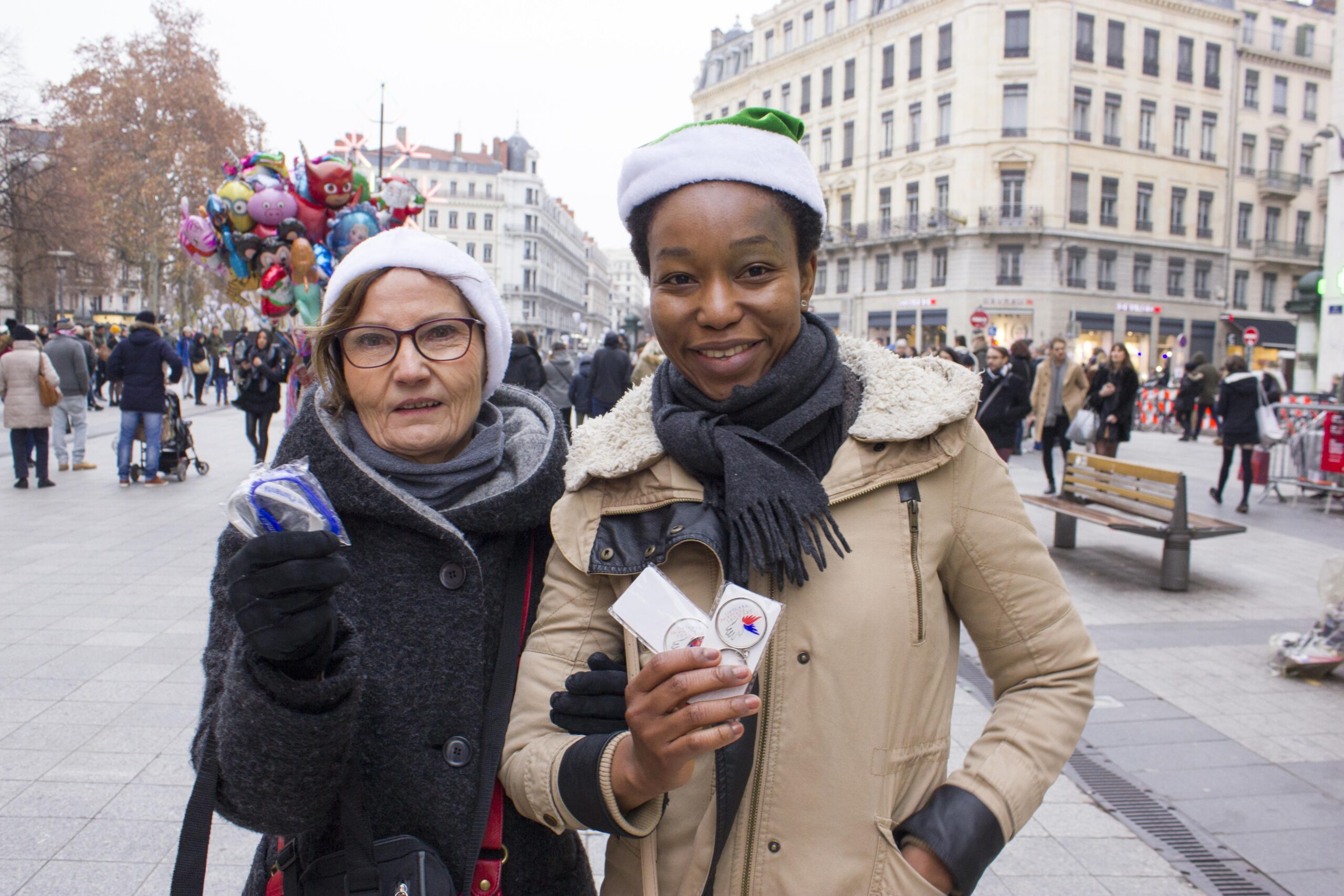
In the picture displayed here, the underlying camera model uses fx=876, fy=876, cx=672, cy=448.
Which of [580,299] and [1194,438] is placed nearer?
[1194,438]

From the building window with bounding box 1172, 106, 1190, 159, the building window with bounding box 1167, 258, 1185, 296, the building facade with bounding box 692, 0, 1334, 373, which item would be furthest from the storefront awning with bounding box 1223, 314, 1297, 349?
the building window with bounding box 1172, 106, 1190, 159

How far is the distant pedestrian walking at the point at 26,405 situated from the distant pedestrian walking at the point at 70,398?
3.86ft

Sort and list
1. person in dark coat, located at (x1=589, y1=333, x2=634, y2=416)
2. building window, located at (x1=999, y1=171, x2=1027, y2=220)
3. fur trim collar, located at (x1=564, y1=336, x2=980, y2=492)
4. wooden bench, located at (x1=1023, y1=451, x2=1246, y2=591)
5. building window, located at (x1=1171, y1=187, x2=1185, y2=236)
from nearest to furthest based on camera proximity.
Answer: fur trim collar, located at (x1=564, y1=336, x2=980, y2=492) → wooden bench, located at (x1=1023, y1=451, x2=1246, y2=591) → person in dark coat, located at (x1=589, y1=333, x2=634, y2=416) → building window, located at (x1=999, y1=171, x2=1027, y2=220) → building window, located at (x1=1171, y1=187, x2=1185, y2=236)

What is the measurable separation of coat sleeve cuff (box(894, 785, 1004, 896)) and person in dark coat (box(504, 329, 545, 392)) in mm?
9638

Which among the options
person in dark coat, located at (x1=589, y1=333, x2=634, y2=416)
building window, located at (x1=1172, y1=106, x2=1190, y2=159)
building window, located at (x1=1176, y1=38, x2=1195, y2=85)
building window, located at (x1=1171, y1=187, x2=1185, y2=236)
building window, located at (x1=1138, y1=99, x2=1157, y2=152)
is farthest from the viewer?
building window, located at (x1=1171, y1=187, x2=1185, y2=236)

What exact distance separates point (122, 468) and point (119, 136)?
32.5 metres

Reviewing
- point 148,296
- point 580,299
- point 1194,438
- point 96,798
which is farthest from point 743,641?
point 580,299

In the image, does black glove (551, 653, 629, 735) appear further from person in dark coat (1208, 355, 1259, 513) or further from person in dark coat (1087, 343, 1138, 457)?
person in dark coat (1087, 343, 1138, 457)

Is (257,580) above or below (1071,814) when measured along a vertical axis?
above

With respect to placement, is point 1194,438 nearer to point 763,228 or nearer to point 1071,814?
point 1071,814

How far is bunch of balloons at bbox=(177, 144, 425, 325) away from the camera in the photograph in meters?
6.85

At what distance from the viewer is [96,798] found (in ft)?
11.6

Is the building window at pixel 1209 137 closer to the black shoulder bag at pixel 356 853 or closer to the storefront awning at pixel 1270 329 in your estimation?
the storefront awning at pixel 1270 329

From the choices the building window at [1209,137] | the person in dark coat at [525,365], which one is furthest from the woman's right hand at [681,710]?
the building window at [1209,137]
